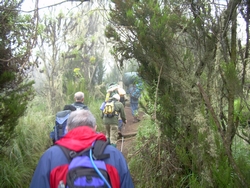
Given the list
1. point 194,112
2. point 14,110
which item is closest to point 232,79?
point 194,112

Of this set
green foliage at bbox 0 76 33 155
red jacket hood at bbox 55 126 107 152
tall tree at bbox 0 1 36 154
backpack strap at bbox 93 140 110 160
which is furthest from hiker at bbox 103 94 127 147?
backpack strap at bbox 93 140 110 160

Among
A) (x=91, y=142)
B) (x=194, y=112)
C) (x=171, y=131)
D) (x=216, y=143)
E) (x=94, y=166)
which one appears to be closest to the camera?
(x=94, y=166)

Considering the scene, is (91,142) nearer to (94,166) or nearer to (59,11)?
(94,166)

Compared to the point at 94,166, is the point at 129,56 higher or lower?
higher

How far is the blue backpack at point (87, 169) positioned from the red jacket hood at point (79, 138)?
4 cm

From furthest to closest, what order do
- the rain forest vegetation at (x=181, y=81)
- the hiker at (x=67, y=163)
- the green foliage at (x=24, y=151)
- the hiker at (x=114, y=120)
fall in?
the hiker at (x=114, y=120)
the green foliage at (x=24, y=151)
the rain forest vegetation at (x=181, y=81)
the hiker at (x=67, y=163)

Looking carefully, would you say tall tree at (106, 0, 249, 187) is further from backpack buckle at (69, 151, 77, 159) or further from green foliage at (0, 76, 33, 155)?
green foliage at (0, 76, 33, 155)

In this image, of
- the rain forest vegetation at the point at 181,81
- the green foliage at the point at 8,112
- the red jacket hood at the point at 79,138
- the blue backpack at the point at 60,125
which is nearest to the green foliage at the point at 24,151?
the rain forest vegetation at the point at 181,81

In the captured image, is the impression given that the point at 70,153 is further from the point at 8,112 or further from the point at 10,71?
the point at 10,71

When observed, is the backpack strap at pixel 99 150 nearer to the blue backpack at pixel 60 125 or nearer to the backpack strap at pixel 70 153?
the backpack strap at pixel 70 153

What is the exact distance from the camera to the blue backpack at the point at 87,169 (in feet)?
6.29

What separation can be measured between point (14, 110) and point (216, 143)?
9.30 feet

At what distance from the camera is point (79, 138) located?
2.21 m

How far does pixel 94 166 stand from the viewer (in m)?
2.00
